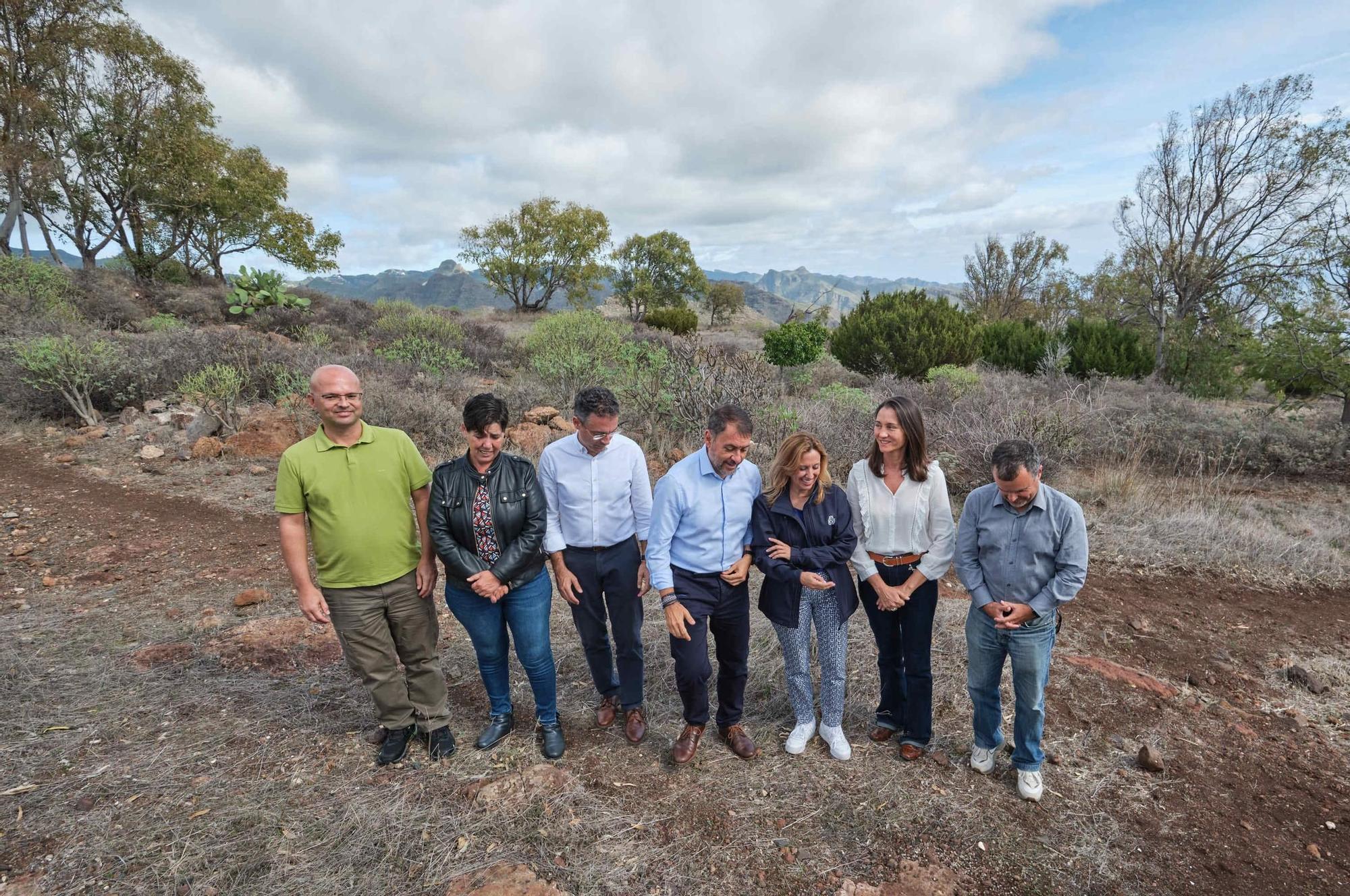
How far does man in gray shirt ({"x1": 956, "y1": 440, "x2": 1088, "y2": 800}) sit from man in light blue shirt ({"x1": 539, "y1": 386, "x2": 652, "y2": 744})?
1.28m

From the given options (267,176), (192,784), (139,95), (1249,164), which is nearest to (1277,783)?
(192,784)

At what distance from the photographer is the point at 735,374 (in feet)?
24.5

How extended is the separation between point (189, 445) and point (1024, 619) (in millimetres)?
8434

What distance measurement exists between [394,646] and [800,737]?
5.73 ft

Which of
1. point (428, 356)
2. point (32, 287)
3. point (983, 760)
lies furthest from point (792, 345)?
point (32, 287)

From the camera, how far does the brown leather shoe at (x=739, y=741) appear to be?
2549mm

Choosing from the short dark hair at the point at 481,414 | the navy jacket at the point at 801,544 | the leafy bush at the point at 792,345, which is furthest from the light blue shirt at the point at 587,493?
the leafy bush at the point at 792,345

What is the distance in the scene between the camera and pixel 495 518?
232 centimetres

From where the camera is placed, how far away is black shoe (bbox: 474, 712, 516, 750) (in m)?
2.57

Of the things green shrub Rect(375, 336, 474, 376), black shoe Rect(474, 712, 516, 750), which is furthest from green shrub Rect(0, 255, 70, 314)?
black shoe Rect(474, 712, 516, 750)

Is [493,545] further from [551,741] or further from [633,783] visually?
[633,783]

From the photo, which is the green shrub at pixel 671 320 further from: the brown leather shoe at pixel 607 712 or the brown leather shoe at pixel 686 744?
the brown leather shoe at pixel 686 744

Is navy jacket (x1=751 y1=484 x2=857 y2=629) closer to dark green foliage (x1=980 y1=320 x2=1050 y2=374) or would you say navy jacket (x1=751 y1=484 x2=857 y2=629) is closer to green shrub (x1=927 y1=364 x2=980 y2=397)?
green shrub (x1=927 y1=364 x2=980 y2=397)

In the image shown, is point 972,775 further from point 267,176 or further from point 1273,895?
point 267,176
